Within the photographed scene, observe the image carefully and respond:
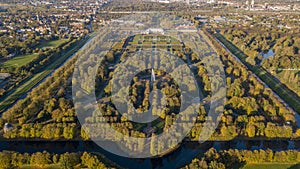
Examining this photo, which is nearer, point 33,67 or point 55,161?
point 55,161

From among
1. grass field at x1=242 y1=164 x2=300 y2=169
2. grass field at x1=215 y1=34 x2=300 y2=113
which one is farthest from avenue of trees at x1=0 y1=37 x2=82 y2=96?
grass field at x1=215 y1=34 x2=300 y2=113

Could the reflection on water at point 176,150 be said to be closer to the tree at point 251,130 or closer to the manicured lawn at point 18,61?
the tree at point 251,130

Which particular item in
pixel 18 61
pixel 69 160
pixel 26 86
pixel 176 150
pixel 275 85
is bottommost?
pixel 176 150

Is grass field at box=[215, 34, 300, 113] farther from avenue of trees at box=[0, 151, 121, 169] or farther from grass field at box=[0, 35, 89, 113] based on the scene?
grass field at box=[0, 35, 89, 113]

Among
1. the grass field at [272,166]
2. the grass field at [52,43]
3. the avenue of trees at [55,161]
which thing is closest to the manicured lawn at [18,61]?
the grass field at [52,43]

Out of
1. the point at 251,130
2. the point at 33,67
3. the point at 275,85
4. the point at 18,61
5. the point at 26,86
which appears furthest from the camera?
the point at 18,61

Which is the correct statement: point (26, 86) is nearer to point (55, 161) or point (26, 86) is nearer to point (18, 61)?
point (18, 61)

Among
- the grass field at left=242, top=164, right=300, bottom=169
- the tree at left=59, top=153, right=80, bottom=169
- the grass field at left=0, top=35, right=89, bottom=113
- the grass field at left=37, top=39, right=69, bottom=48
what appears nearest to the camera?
the tree at left=59, top=153, right=80, bottom=169

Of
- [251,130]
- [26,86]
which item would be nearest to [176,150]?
[251,130]

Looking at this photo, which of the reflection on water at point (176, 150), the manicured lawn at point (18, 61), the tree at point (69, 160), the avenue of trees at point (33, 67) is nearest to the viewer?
the tree at point (69, 160)
